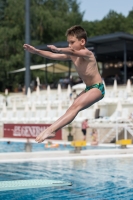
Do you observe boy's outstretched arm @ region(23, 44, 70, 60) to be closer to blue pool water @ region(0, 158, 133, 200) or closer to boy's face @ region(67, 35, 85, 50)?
boy's face @ region(67, 35, 85, 50)

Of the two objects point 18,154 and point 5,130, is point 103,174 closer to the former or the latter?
point 18,154

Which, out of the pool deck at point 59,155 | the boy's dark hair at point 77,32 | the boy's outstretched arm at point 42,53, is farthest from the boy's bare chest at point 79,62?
the pool deck at point 59,155

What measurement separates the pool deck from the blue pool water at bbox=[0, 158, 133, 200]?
0.67m

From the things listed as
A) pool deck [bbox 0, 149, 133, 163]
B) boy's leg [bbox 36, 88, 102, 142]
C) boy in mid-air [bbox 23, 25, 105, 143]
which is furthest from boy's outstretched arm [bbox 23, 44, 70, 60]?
pool deck [bbox 0, 149, 133, 163]

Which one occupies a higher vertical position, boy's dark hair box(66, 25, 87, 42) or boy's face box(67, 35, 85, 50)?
boy's dark hair box(66, 25, 87, 42)

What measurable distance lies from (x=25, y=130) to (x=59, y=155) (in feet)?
32.4

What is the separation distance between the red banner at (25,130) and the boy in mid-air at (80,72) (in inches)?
678

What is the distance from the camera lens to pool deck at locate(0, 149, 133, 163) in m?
15.0

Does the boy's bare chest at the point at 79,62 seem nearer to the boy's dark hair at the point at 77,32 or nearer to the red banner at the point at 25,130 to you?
the boy's dark hair at the point at 77,32

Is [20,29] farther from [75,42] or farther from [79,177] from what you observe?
[75,42]

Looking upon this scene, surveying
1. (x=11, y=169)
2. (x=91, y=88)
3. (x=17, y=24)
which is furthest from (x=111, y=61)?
(x=91, y=88)

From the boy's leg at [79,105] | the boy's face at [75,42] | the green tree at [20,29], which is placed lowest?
the boy's leg at [79,105]

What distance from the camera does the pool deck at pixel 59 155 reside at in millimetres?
15031

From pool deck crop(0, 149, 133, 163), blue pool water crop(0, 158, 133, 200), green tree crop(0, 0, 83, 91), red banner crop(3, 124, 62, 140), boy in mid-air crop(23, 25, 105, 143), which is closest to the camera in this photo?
boy in mid-air crop(23, 25, 105, 143)
